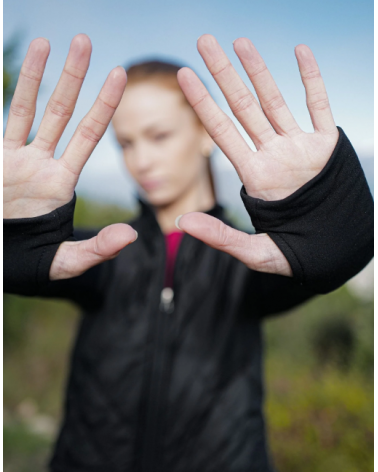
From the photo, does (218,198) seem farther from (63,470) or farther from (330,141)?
(63,470)

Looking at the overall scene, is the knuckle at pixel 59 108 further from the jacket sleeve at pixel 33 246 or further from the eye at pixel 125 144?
the eye at pixel 125 144

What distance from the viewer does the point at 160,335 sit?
1.43 m

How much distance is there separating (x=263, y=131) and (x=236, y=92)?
113 millimetres

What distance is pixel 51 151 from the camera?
3.36ft

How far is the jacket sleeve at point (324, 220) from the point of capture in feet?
3.16

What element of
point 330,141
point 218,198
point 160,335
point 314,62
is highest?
point 314,62

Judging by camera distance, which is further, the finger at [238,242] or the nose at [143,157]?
the nose at [143,157]

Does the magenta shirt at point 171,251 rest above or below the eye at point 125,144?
below

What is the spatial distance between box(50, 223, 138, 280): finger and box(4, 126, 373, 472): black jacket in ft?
1.09

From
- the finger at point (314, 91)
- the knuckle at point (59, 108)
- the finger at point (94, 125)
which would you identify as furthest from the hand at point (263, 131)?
the knuckle at point (59, 108)

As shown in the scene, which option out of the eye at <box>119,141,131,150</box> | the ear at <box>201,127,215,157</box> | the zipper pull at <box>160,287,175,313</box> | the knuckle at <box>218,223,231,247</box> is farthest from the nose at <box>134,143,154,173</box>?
the knuckle at <box>218,223,231,247</box>

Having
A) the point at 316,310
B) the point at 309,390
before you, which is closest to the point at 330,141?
the point at 309,390

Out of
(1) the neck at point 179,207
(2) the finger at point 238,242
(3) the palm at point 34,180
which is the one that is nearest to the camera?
(2) the finger at point 238,242

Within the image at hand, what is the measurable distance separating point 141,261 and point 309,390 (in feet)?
6.99
